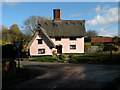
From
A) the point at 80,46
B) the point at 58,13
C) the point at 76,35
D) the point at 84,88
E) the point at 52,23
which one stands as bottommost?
the point at 84,88

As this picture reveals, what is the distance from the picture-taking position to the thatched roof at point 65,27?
40.7 m

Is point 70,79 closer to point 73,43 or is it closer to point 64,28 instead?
point 73,43

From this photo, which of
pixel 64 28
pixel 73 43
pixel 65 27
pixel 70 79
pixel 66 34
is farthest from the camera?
pixel 65 27

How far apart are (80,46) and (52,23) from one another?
10723 millimetres

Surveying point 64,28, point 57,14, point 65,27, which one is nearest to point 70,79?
point 64,28

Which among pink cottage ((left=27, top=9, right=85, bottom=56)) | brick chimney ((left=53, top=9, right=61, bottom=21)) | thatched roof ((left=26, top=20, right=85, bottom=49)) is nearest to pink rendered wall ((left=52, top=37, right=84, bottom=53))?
pink cottage ((left=27, top=9, right=85, bottom=56))

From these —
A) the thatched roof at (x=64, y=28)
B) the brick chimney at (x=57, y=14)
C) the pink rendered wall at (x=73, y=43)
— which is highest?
the brick chimney at (x=57, y=14)

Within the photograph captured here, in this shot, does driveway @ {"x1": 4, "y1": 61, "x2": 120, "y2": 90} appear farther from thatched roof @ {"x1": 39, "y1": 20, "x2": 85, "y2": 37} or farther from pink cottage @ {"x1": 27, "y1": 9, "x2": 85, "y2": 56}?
thatched roof @ {"x1": 39, "y1": 20, "x2": 85, "y2": 37}

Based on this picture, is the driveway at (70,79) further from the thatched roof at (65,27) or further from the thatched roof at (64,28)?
the thatched roof at (65,27)

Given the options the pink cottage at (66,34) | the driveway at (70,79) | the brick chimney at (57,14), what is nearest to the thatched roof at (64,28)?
the pink cottage at (66,34)

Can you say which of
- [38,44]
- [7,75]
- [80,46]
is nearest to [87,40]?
[80,46]

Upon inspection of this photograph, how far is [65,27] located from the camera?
42406 mm

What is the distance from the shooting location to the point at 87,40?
209ft

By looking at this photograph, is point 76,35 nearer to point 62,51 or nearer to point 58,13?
point 62,51
